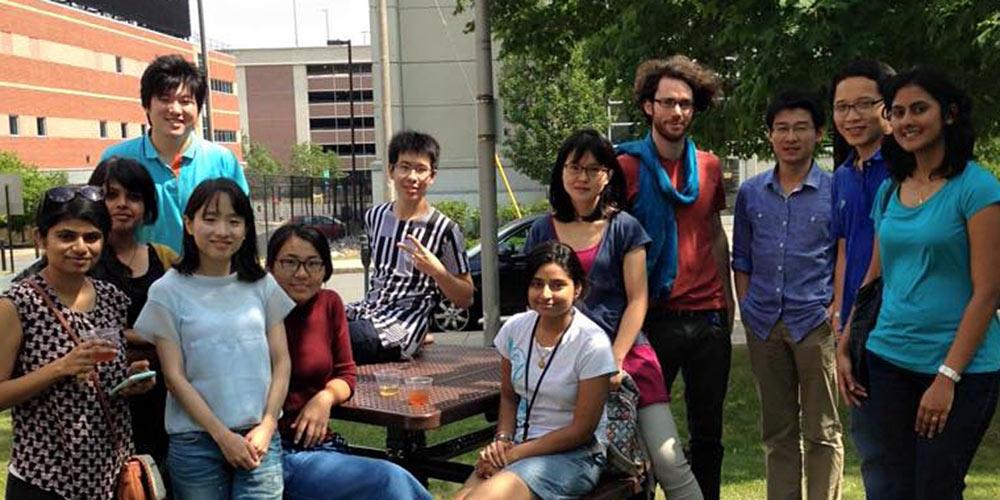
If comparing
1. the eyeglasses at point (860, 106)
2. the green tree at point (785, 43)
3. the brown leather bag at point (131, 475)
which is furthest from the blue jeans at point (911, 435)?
the green tree at point (785, 43)

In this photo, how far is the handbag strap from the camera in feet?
9.46

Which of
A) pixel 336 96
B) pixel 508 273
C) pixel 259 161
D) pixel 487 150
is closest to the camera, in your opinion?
pixel 487 150

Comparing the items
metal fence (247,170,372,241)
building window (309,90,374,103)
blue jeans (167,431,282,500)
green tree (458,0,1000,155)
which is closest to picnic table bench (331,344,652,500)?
blue jeans (167,431,282,500)

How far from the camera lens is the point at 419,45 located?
93.5 ft

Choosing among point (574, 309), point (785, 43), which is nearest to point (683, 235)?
point (574, 309)

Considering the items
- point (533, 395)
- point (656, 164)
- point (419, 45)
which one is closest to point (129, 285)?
point (533, 395)

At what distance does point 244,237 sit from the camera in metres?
3.31

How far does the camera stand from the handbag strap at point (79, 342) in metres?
2.88

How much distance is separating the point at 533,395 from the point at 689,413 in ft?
2.99

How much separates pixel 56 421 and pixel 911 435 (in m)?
2.73

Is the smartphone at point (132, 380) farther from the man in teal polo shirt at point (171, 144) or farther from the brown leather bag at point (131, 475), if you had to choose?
the man in teal polo shirt at point (171, 144)

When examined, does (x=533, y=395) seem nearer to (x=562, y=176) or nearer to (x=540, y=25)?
(x=562, y=176)

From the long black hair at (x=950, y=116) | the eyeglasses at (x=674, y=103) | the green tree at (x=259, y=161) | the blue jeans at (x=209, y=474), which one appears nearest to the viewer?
the long black hair at (x=950, y=116)

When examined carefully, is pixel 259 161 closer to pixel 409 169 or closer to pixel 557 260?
pixel 409 169
